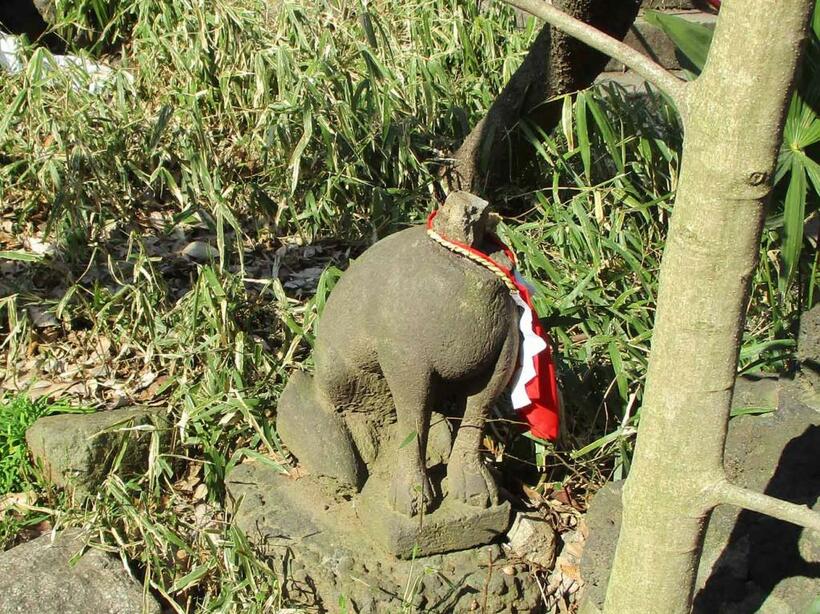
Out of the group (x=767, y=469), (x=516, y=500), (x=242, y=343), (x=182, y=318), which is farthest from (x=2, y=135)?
(x=767, y=469)

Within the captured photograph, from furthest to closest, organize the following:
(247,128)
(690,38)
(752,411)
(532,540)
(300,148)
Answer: (247,128), (300,148), (690,38), (752,411), (532,540)

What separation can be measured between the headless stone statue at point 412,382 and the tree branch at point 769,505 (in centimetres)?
67

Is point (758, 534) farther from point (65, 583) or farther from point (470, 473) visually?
point (65, 583)

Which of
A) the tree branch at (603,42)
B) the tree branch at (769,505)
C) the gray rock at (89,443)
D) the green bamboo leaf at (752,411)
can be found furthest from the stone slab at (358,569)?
the tree branch at (603,42)

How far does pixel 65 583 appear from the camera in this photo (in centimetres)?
255

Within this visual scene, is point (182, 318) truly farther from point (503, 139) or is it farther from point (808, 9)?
point (808, 9)

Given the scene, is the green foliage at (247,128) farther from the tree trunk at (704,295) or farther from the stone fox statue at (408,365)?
the tree trunk at (704,295)

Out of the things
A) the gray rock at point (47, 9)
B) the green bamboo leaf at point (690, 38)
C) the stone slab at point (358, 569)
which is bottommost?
the stone slab at point (358, 569)

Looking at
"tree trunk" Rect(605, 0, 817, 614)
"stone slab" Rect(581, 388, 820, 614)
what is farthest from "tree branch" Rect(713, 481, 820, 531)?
"stone slab" Rect(581, 388, 820, 614)

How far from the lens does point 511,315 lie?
2.22 metres

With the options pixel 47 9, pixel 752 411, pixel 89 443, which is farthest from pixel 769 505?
pixel 47 9

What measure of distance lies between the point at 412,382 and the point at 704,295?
0.84 m

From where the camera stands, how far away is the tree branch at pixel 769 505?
61.3 inches

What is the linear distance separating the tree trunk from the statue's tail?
841mm
